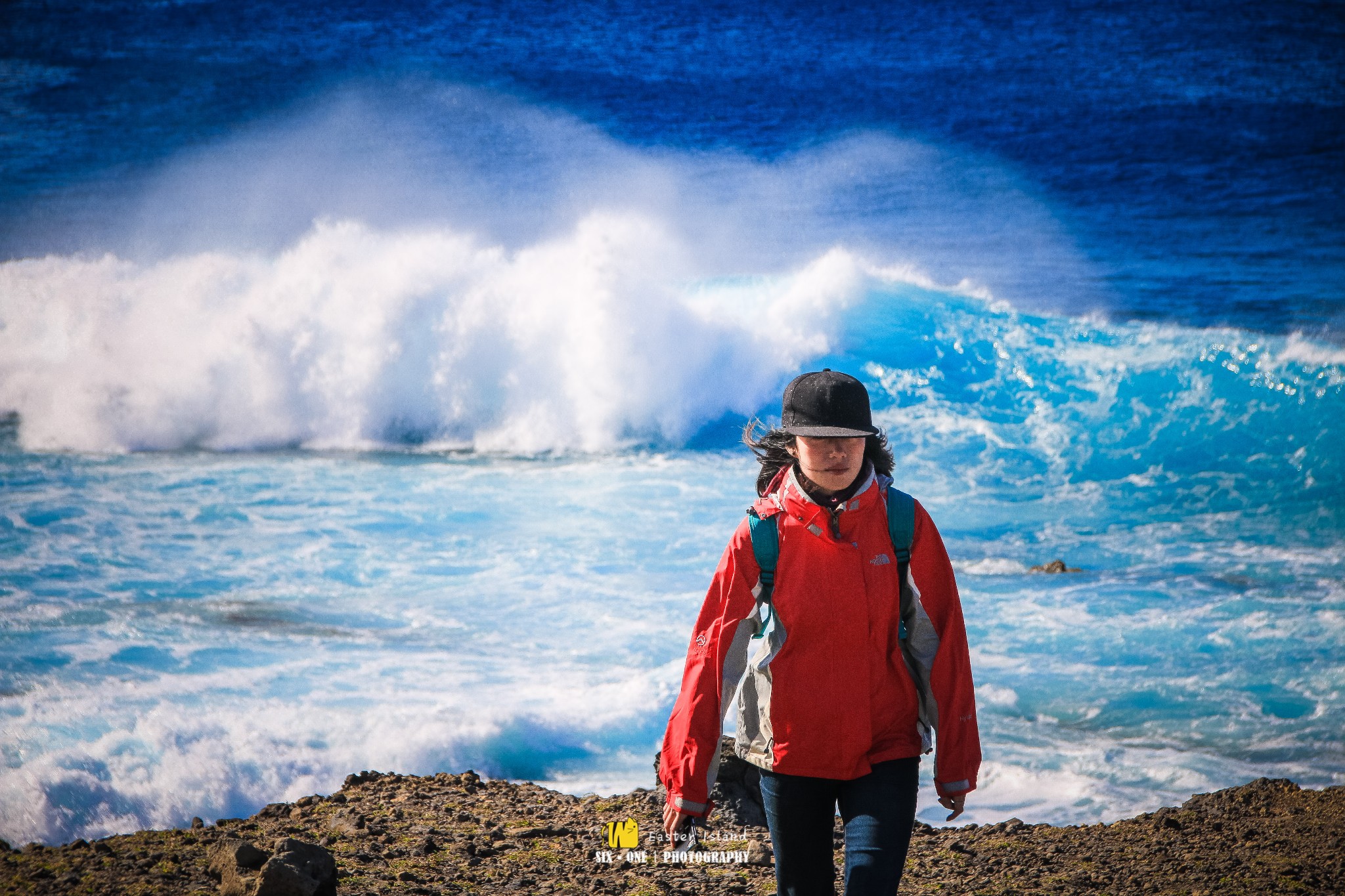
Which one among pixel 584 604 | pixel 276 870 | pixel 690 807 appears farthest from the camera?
pixel 584 604

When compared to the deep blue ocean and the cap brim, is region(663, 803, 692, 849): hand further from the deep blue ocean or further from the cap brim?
the deep blue ocean

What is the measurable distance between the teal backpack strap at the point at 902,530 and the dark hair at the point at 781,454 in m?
0.14

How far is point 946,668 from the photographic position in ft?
6.59

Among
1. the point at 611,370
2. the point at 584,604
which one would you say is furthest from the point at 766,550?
the point at 611,370

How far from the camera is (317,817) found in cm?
339

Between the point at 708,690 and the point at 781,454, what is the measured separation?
1.70 ft

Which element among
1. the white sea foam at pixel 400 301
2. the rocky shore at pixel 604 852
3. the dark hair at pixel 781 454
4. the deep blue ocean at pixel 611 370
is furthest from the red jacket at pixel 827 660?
the white sea foam at pixel 400 301

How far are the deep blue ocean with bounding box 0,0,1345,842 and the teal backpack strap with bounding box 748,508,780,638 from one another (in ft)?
8.31

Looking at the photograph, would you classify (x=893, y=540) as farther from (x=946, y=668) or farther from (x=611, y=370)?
(x=611, y=370)

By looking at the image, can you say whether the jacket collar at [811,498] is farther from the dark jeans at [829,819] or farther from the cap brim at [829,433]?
the dark jeans at [829,819]

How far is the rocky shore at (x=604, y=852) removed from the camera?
2787mm

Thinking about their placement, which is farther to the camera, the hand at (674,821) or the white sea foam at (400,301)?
the white sea foam at (400,301)

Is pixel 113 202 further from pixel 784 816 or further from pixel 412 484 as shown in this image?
pixel 784 816

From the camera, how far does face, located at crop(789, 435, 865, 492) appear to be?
200 centimetres
